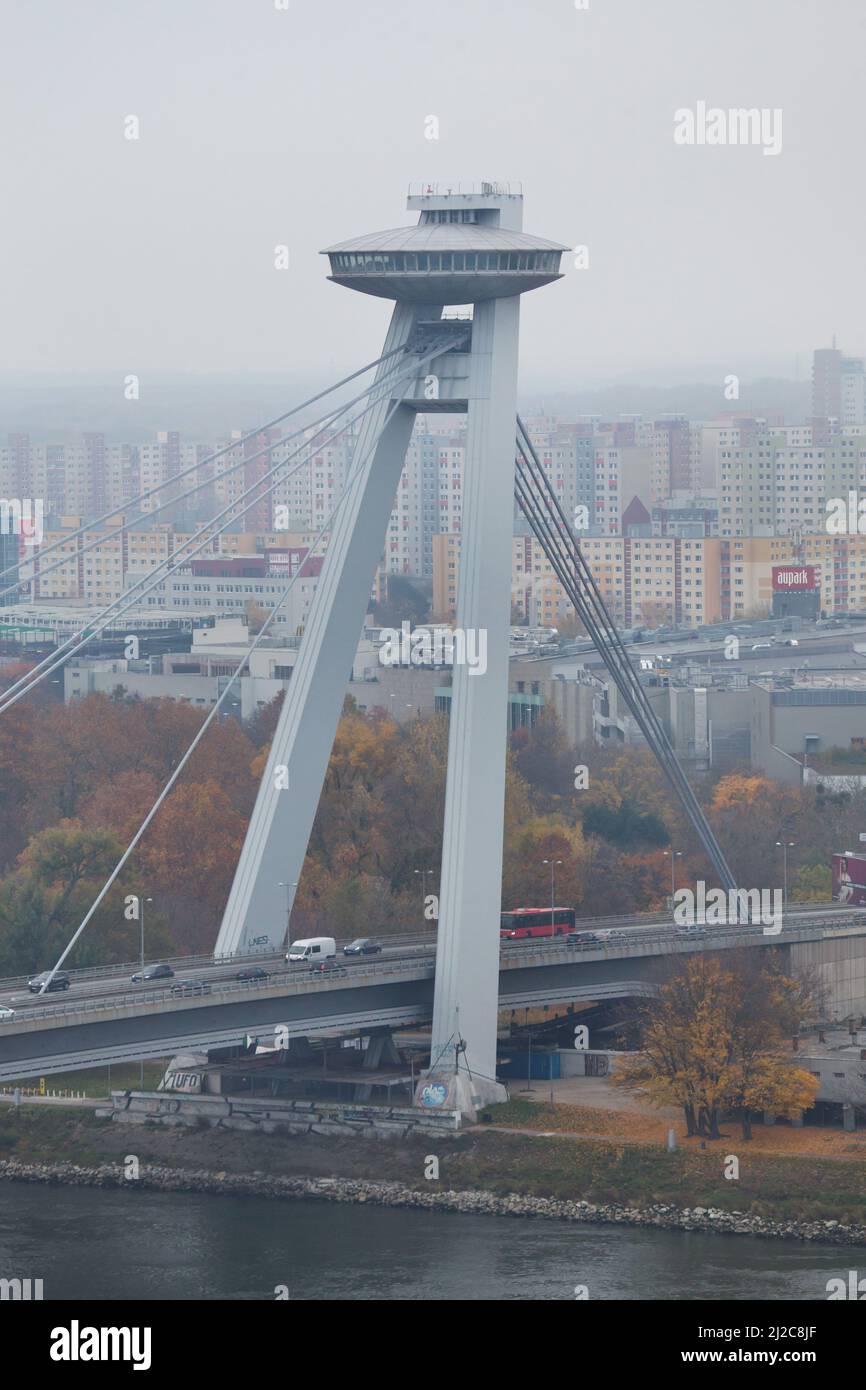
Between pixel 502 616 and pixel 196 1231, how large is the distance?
584 cm

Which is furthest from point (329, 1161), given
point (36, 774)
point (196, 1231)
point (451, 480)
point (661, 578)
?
point (451, 480)

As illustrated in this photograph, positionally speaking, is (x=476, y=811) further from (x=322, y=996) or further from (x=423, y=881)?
(x=423, y=881)

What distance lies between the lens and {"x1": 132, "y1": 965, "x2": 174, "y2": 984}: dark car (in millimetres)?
23436

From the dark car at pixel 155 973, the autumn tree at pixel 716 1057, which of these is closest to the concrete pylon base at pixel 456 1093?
the autumn tree at pixel 716 1057

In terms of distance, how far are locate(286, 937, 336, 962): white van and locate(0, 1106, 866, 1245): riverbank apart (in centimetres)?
162

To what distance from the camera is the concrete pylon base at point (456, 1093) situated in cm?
2381

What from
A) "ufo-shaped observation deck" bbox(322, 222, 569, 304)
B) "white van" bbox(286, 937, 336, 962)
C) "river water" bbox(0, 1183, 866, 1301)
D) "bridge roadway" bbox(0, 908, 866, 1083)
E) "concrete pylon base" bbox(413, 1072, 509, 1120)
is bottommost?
"river water" bbox(0, 1183, 866, 1301)

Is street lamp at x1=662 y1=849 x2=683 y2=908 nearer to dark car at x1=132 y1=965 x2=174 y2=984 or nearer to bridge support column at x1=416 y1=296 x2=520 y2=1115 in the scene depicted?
bridge support column at x1=416 y1=296 x2=520 y2=1115

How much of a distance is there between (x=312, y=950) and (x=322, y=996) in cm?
69

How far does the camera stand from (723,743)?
140ft

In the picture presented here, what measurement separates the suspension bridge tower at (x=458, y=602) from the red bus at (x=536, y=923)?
2.41 m

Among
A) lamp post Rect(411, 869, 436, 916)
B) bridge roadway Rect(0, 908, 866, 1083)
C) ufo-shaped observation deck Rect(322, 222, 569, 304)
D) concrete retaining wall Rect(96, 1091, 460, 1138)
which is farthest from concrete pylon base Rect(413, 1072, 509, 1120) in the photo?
ufo-shaped observation deck Rect(322, 222, 569, 304)

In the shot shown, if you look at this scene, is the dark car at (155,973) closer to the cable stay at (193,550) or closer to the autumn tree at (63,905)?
the cable stay at (193,550)

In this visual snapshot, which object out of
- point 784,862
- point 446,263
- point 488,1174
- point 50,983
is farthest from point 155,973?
point 784,862
